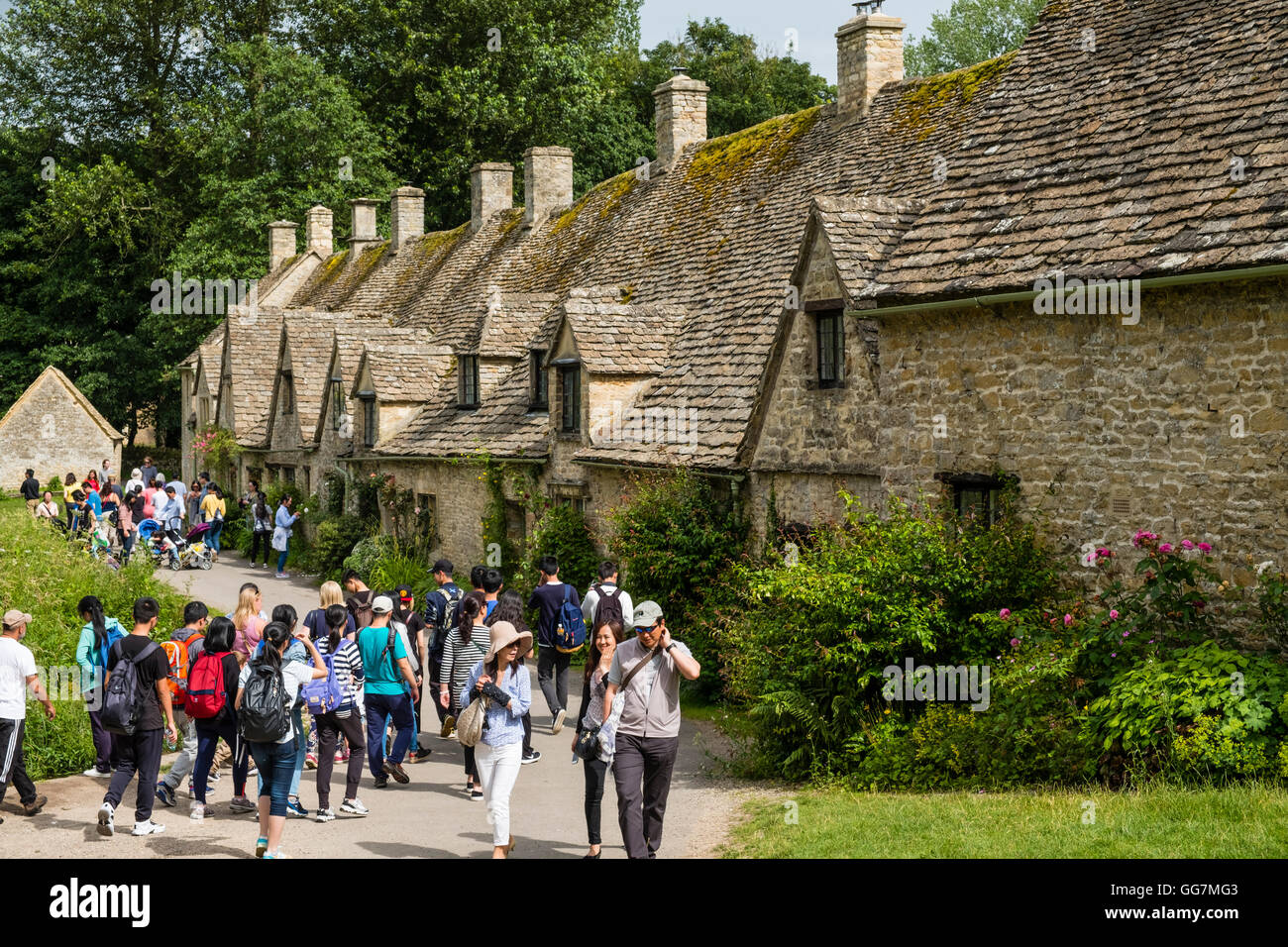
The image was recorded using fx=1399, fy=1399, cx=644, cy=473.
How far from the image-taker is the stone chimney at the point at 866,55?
76.3 feet

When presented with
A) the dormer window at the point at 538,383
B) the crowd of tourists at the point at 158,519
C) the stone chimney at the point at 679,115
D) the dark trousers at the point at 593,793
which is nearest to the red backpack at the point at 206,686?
the dark trousers at the point at 593,793

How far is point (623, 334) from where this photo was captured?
22234 mm

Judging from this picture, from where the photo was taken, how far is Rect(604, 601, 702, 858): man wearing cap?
9.95m

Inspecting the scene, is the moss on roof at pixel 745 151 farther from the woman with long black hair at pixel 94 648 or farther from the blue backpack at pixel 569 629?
the woman with long black hair at pixel 94 648

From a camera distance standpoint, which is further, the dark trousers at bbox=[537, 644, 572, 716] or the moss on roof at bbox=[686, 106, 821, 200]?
the moss on roof at bbox=[686, 106, 821, 200]

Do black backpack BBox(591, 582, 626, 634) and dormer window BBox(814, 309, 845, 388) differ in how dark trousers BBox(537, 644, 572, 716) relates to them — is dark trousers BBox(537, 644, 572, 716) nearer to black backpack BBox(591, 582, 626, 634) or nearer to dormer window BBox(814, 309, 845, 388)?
black backpack BBox(591, 582, 626, 634)

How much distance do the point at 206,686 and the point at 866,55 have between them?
642 inches

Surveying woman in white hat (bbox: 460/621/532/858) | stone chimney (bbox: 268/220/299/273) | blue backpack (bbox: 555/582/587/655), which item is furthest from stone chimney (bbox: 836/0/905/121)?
stone chimney (bbox: 268/220/299/273)

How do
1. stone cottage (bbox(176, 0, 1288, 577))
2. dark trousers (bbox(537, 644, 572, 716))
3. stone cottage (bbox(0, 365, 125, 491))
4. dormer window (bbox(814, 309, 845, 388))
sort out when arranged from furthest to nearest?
stone cottage (bbox(0, 365, 125, 491)) → dormer window (bbox(814, 309, 845, 388)) → dark trousers (bbox(537, 644, 572, 716)) → stone cottage (bbox(176, 0, 1288, 577))

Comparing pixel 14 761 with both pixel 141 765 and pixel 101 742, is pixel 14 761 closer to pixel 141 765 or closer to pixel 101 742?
pixel 101 742

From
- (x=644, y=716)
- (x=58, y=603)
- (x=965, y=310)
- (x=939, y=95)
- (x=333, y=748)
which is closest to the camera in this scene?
(x=644, y=716)

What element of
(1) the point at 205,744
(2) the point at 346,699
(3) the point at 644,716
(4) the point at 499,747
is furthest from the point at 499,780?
(1) the point at 205,744

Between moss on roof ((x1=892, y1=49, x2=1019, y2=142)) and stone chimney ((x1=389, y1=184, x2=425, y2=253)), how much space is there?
23.9 meters

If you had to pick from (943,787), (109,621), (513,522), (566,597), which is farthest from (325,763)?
(513,522)
